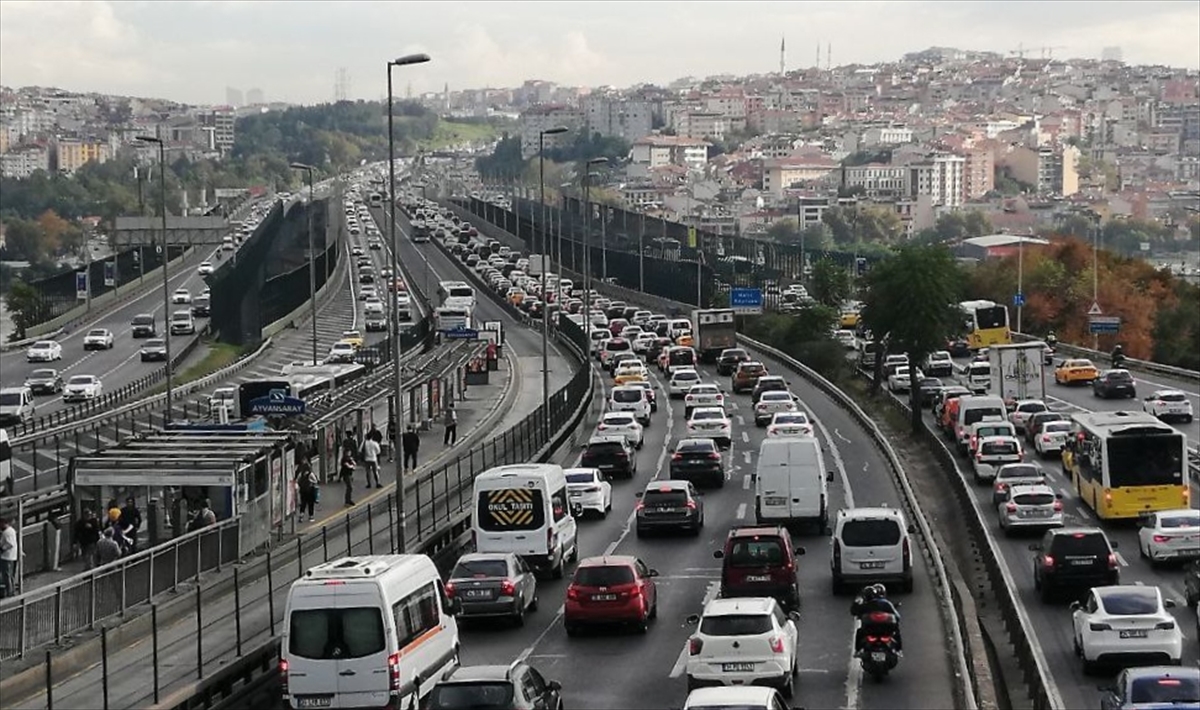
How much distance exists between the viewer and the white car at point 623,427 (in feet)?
181

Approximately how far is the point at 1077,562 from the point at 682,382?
41.9 m

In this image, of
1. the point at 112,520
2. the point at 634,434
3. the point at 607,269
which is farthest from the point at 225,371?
the point at 607,269

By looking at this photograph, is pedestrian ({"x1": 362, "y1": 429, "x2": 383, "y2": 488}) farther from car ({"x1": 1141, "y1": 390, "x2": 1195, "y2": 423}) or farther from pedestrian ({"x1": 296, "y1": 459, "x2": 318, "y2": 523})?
car ({"x1": 1141, "y1": 390, "x2": 1195, "y2": 423})

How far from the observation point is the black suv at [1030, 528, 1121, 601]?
3161 cm

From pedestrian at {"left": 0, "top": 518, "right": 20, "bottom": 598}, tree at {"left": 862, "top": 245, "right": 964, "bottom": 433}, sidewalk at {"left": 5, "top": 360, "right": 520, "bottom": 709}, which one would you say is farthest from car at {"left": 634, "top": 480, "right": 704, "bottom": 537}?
tree at {"left": 862, "top": 245, "right": 964, "bottom": 433}

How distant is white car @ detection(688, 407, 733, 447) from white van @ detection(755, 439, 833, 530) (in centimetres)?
1754

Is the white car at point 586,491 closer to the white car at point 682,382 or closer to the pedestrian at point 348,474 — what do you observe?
the pedestrian at point 348,474

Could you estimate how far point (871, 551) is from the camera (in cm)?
3100

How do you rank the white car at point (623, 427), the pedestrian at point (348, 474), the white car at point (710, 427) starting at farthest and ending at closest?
the white car at point (710, 427) → the white car at point (623, 427) → the pedestrian at point (348, 474)

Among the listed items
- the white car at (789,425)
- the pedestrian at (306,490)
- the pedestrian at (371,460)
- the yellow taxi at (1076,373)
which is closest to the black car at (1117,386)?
the yellow taxi at (1076,373)

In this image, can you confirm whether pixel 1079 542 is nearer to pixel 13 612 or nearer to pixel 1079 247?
pixel 13 612

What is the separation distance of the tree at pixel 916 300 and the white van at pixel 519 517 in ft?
116

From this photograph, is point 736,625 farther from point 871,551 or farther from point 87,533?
point 87,533

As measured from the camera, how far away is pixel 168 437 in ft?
118
